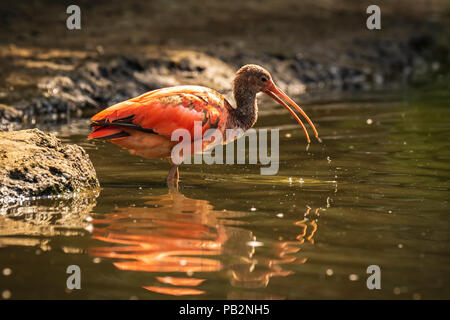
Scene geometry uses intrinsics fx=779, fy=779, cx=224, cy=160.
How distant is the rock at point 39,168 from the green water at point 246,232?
229mm

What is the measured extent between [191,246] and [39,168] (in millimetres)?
2263

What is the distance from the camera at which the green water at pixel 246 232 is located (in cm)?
494

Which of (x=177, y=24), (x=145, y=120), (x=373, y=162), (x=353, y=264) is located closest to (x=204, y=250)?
(x=353, y=264)

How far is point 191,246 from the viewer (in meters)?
5.73

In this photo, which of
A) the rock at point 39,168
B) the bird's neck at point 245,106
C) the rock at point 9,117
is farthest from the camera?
the rock at point 9,117

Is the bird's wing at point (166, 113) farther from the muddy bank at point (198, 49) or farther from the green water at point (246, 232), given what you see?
the muddy bank at point (198, 49)

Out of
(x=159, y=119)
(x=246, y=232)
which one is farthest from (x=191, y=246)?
(x=159, y=119)

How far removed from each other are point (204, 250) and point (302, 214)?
1369 millimetres

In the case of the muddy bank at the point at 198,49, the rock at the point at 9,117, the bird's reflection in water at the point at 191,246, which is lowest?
the bird's reflection in water at the point at 191,246

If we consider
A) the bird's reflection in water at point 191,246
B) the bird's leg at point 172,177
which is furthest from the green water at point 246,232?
the bird's leg at point 172,177

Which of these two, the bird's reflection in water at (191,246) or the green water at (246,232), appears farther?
the bird's reflection in water at (191,246)

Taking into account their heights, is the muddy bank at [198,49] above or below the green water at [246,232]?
above

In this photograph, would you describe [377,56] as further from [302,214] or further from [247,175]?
[302,214]

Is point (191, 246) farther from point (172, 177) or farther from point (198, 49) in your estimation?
point (198, 49)
